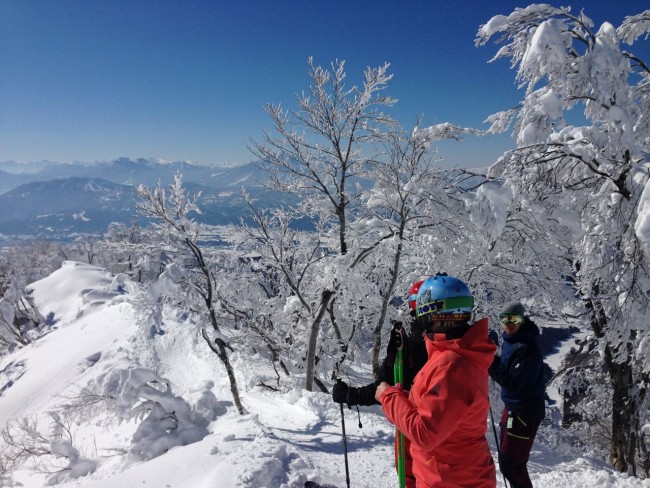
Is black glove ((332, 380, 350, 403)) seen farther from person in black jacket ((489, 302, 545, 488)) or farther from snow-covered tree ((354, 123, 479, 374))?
snow-covered tree ((354, 123, 479, 374))

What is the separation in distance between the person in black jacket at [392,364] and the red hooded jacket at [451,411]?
0.64 metres

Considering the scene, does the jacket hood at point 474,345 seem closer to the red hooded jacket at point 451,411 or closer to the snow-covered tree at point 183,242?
the red hooded jacket at point 451,411

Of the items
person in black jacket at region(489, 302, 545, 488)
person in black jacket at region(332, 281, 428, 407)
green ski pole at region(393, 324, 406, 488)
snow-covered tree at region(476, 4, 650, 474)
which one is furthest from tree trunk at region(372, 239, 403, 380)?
green ski pole at region(393, 324, 406, 488)

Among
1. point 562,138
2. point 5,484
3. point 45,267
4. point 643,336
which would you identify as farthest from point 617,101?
point 45,267

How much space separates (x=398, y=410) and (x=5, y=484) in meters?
16.5

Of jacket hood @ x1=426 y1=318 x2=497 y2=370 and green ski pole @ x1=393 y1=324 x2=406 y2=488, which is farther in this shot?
green ski pole @ x1=393 y1=324 x2=406 y2=488

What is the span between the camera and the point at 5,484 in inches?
496

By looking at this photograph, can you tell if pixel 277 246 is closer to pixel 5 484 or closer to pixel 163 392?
pixel 163 392

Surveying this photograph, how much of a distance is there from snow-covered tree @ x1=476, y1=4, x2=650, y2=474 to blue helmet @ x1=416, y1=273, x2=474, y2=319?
101 inches

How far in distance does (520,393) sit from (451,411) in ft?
8.96

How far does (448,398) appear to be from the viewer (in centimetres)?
219

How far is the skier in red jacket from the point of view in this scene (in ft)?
7.29

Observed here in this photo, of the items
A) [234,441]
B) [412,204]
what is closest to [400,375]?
[234,441]

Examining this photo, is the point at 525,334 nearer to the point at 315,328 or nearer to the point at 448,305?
the point at 448,305
